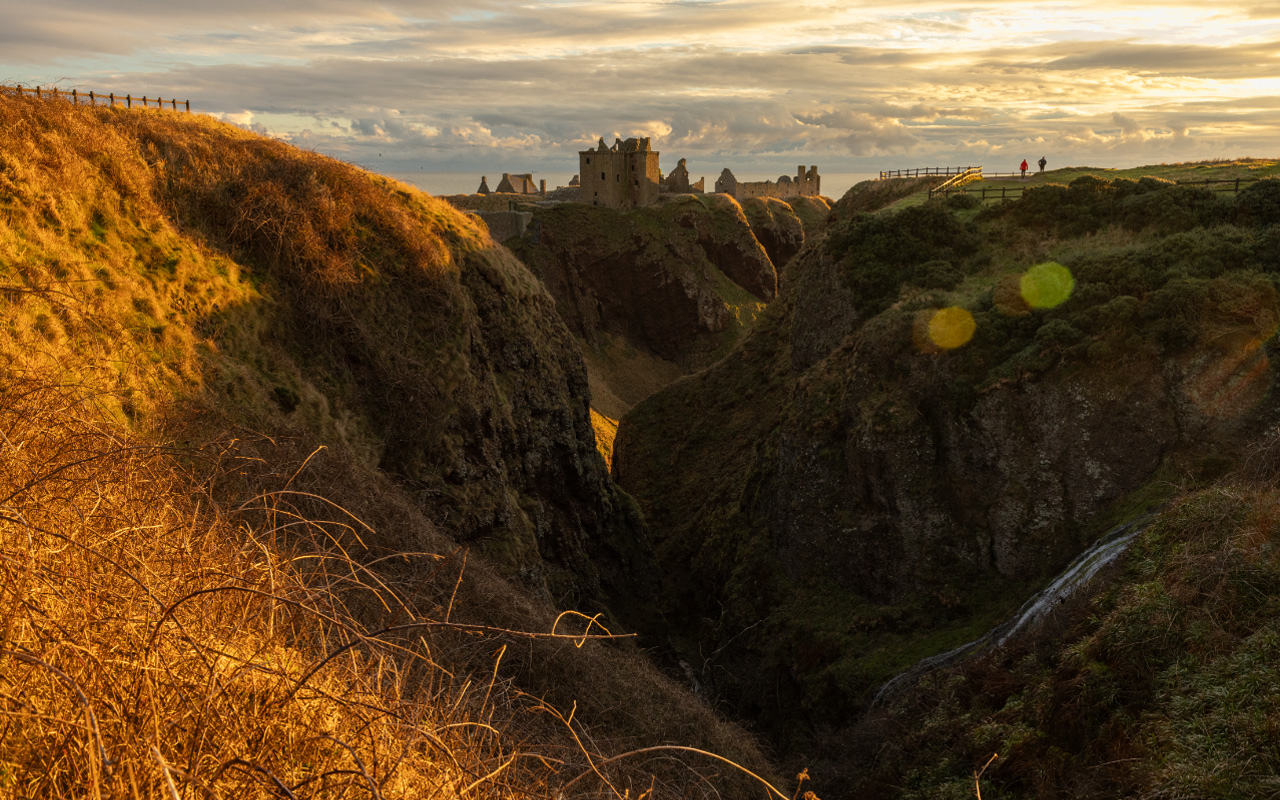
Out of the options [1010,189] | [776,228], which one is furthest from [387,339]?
[776,228]

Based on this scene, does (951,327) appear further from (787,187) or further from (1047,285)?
(787,187)

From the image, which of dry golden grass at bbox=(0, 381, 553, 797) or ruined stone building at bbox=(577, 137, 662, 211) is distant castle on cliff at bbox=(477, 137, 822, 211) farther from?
dry golden grass at bbox=(0, 381, 553, 797)

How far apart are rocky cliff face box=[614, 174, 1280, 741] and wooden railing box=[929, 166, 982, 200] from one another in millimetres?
5533

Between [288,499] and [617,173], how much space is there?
221 feet

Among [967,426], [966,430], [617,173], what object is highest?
[617,173]

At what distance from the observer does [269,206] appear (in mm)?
21609

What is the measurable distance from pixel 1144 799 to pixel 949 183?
37.9m

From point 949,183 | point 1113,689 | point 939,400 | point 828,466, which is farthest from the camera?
point 949,183

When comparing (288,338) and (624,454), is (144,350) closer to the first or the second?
(288,338)

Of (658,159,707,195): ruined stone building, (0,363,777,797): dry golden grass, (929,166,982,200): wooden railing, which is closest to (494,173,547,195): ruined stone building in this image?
(658,159,707,195): ruined stone building

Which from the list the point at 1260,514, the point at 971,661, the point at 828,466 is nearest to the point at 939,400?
the point at 828,466

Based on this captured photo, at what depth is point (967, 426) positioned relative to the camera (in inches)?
913

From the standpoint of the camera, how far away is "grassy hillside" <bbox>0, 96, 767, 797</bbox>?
475cm

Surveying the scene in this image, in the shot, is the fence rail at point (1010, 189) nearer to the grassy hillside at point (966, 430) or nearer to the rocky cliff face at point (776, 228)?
the grassy hillside at point (966, 430)
